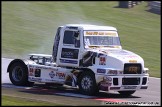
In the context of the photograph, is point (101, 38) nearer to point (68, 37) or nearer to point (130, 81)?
point (68, 37)

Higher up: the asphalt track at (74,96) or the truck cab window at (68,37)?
the truck cab window at (68,37)

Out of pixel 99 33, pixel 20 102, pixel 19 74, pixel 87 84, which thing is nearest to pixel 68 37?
pixel 99 33

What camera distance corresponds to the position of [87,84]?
1792 centimetres

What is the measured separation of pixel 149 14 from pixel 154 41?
23.6ft

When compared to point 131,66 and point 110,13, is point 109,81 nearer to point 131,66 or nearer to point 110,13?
point 131,66

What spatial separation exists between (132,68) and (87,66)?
1.46m

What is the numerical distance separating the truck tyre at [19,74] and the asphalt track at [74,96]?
0.85 feet

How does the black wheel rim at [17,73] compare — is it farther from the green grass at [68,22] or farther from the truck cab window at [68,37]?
the green grass at [68,22]

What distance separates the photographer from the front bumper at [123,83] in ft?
57.4

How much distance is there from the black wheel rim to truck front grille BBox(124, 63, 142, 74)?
4326 mm

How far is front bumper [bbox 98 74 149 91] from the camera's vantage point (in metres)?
17.5

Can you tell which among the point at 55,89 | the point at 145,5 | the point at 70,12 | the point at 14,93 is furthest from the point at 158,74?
the point at 145,5

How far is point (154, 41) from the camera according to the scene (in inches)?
1374

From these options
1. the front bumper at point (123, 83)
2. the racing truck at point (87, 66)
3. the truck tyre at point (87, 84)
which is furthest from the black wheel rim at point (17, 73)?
the front bumper at point (123, 83)
